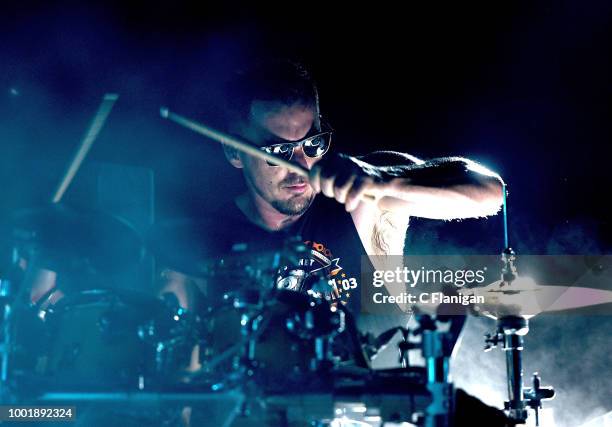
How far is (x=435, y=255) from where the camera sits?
4.06m

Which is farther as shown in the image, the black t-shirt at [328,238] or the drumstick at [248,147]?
the black t-shirt at [328,238]

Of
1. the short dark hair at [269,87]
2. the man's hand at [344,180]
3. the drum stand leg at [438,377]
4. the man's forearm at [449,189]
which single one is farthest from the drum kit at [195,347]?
the short dark hair at [269,87]

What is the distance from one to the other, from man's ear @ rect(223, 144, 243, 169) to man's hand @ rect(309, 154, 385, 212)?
6.04 feet

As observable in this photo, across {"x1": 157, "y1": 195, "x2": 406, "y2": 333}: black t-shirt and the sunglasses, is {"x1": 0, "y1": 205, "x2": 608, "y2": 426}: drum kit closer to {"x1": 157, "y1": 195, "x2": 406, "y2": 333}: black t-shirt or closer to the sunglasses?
{"x1": 157, "y1": 195, "x2": 406, "y2": 333}: black t-shirt

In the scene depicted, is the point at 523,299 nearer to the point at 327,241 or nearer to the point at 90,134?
the point at 327,241

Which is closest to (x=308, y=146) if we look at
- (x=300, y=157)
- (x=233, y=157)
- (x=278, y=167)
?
(x=300, y=157)

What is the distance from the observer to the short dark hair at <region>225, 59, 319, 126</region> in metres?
3.16

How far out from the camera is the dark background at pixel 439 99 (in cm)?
367

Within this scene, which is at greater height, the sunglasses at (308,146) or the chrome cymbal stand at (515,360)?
the sunglasses at (308,146)

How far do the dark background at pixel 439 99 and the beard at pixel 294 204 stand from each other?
0.70m

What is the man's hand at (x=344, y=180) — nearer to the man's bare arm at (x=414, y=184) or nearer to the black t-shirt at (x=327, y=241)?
the man's bare arm at (x=414, y=184)

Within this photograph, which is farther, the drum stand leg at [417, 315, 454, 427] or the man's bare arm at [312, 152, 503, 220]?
the man's bare arm at [312, 152, 503, 220]

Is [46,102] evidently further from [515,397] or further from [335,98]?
[515,397]

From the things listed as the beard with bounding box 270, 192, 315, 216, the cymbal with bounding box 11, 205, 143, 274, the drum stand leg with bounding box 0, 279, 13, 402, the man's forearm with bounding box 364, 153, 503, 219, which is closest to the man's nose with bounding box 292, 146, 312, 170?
the beard with bounding box 270, 192, 315, 216
